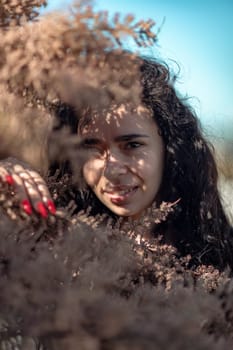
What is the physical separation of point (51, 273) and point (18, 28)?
0.33 metres

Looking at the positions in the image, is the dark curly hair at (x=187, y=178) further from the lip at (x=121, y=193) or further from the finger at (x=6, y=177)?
the finger at (x=6, y=177)

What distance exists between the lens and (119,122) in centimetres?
104

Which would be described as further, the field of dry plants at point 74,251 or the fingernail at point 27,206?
the fingernail at point 27,206

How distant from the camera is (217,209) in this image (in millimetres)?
1581

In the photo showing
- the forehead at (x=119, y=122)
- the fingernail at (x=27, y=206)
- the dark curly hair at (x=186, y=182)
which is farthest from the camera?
the dark curly hair at (x=186, y=182)

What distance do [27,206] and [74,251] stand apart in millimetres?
114

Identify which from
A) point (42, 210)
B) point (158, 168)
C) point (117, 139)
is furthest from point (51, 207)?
point (158, 168)

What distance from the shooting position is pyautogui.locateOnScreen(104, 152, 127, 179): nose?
1143 millimetres

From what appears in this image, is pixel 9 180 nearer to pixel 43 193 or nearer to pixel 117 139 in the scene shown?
pixel 43 193

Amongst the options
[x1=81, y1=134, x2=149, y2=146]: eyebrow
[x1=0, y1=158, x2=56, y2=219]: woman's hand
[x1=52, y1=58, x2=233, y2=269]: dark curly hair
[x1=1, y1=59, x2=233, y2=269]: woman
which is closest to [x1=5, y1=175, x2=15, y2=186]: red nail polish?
[x1=0, y1=158, x2=56, y2=219]: woman's hand

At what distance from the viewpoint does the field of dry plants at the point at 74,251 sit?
472 millimetres

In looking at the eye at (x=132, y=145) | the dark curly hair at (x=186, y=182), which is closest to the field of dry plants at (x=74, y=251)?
the eye at (x=132, y=145)

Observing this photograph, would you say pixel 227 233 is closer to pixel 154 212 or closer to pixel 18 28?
pixel 154 212

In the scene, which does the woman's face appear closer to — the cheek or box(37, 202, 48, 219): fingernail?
the cheek
